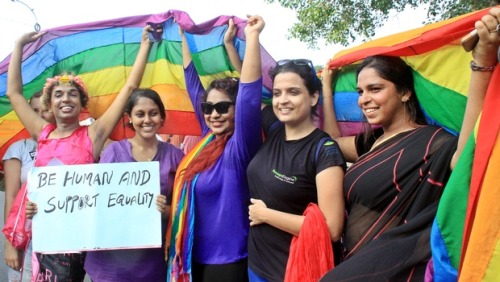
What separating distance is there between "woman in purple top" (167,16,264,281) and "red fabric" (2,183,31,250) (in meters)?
1.11

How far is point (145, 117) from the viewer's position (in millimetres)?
3178

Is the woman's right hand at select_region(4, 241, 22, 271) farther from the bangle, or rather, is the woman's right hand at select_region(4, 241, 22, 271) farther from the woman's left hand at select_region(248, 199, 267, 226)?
the bangle

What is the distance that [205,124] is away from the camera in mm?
3223

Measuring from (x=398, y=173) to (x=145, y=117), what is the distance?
1.70 meters

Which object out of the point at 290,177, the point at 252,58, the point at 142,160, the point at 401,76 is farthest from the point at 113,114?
the point at 401,76

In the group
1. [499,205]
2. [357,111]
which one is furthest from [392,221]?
[357,111]

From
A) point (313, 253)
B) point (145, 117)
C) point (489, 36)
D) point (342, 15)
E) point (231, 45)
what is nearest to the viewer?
point (489, 36)

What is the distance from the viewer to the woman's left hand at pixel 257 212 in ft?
8.27

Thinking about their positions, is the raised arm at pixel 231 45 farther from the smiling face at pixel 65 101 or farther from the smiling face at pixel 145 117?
the smiling face at pixel 65 101

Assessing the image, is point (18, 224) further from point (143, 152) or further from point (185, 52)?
point (185, 52)

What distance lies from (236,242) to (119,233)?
2.51 feet

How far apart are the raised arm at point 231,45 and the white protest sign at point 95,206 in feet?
2.85

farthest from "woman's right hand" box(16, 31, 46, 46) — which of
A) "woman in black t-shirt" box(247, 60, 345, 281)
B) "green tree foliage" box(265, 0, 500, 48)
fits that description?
"green tree foliage" box(265, 0, 500, 48)

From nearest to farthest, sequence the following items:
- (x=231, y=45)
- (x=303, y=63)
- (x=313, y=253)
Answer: (x=313, y=253), (x=303, y=63), (x=231, y=45)
